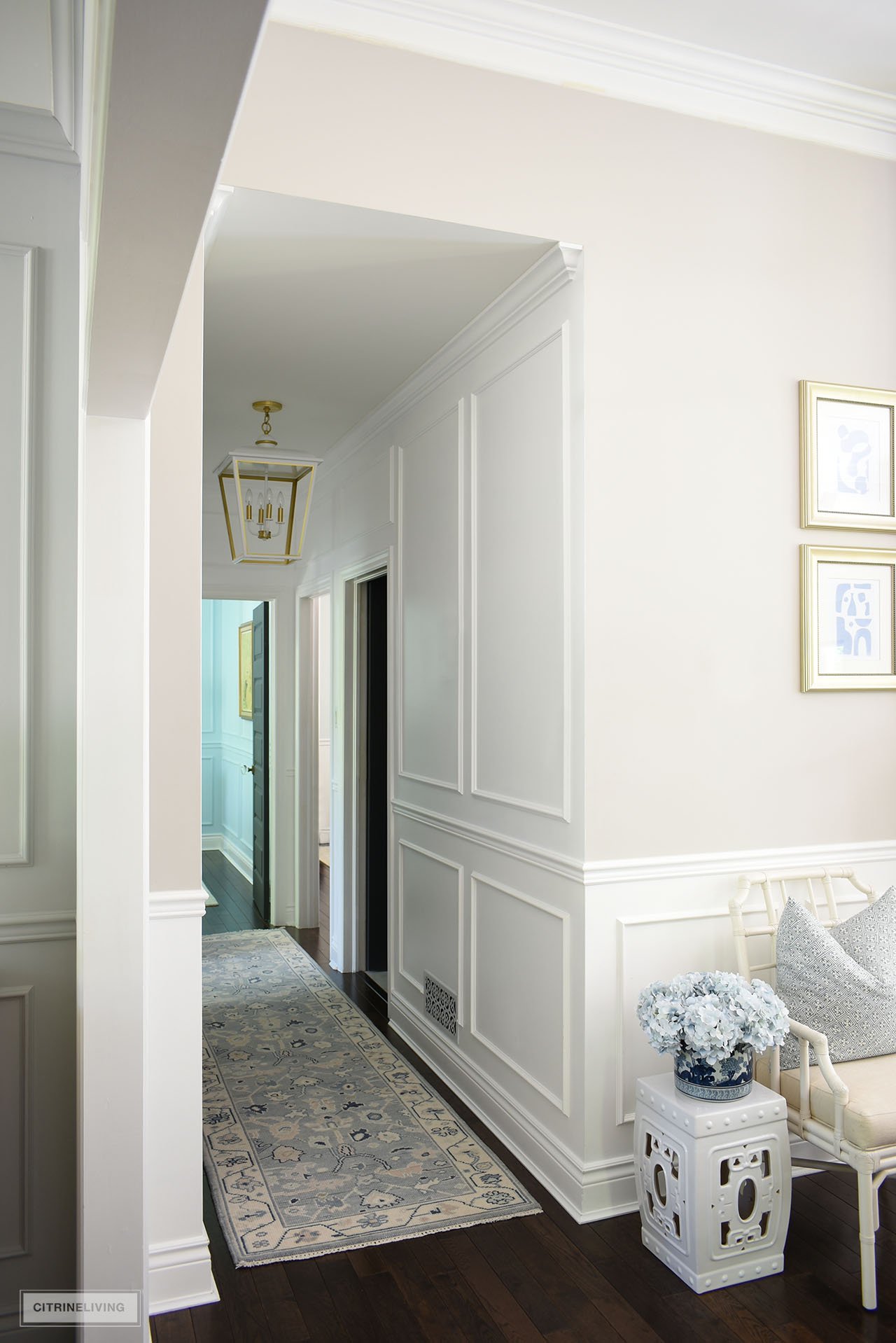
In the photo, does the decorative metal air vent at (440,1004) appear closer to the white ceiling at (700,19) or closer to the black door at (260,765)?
the black door at (260,765)

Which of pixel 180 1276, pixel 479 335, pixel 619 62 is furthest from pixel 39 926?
pixel 619 62

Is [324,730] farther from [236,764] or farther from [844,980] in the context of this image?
[844,980]

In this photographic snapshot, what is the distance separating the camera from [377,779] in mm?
5109

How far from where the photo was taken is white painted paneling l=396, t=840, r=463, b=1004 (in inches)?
143

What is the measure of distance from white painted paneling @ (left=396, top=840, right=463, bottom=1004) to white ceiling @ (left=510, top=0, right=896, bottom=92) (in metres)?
2.72

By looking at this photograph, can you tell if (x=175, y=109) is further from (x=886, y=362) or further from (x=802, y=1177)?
(x=802, y=1177)

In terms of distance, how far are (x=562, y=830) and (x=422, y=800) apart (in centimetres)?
128

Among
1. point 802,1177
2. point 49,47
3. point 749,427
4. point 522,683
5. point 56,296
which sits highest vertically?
point 49,47

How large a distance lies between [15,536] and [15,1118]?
4.60 feet

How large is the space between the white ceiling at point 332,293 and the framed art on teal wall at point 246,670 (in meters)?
3.92

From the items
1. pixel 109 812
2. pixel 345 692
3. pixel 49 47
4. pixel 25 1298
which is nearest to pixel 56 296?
pixel 49 47

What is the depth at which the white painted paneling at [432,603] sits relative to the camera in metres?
3.61

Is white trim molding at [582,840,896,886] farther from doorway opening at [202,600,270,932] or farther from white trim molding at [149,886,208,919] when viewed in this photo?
doorway opening at [202,600,270,932]

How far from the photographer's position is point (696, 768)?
9.23ft
